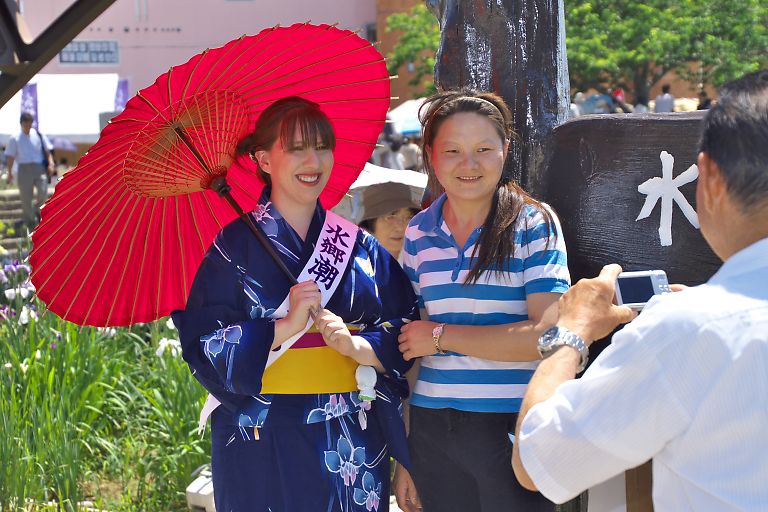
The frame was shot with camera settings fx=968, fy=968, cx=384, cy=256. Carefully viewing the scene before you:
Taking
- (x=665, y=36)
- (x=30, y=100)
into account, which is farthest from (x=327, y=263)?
(x=30, y=100)

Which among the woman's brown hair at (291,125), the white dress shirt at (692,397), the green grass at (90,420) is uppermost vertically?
the woman's brown hair at (291,125)

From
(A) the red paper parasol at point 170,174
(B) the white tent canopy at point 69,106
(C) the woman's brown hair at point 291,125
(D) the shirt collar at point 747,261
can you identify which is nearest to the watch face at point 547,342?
(D) the shirt collar at point 747,261

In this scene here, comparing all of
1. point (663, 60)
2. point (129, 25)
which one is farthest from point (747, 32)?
point (129, 25)

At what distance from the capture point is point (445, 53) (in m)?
3.15

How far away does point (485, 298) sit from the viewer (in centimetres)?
234

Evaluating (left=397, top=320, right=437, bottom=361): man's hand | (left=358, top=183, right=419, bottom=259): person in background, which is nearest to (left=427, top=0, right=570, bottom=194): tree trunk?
(left=358, top=183, right=419, bottom=259): person in background

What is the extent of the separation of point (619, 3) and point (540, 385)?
1847 cm

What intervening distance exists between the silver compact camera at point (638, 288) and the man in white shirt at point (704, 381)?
351 millimetres

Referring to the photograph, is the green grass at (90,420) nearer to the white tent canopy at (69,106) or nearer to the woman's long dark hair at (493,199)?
the woman's long dark hair at (493,199)

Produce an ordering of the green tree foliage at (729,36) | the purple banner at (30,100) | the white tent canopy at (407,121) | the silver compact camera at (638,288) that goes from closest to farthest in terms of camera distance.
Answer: the silver compact camera at (638,288), the white tent canopy at (407,121), the green tree foliage at (729,36), the purple banner at (30,100)

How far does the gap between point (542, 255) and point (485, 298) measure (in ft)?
0.57

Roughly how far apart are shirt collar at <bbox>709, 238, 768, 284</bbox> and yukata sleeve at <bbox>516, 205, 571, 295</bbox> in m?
0.90

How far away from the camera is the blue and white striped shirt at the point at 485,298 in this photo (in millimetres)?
2297

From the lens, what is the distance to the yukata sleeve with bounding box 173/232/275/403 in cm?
227
